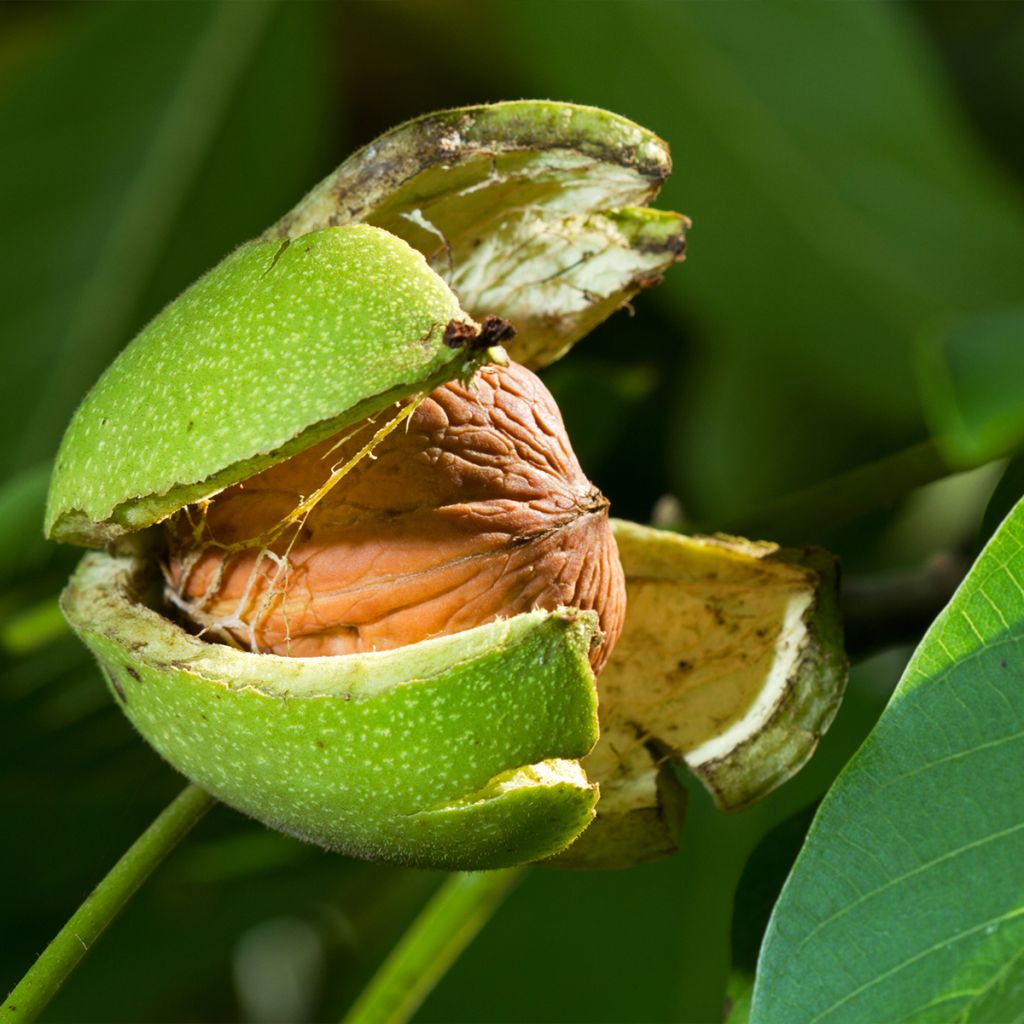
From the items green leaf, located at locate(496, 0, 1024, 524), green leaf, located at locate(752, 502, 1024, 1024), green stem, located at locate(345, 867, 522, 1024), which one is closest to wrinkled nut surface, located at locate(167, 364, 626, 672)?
green leaf, located at locate(752, 502, 1024, 1024)

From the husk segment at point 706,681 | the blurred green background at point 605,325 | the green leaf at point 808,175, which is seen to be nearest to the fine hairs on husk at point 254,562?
the husk segment at point 706,681

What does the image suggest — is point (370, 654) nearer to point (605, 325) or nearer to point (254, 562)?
point (254, 562)

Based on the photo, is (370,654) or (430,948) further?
(430,948)

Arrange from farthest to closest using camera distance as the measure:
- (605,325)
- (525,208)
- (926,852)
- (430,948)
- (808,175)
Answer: (605,325)
(808,175)
(430,948)
(525,208)
(926,852)

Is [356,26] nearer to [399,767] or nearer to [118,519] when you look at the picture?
[118,519]

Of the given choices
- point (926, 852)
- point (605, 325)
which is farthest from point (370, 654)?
point (605, 325)

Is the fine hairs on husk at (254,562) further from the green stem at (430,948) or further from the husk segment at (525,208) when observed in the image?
the green stem at (430,948)

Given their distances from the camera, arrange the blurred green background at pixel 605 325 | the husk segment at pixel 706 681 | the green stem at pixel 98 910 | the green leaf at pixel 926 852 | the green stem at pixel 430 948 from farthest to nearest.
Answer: the blurred green background at pixel 605 325
the green stem at pixel 430 948
the husk segment at pixel 706 681
the green stem at pixel 98 910
the green leaf at pixel 926 852
